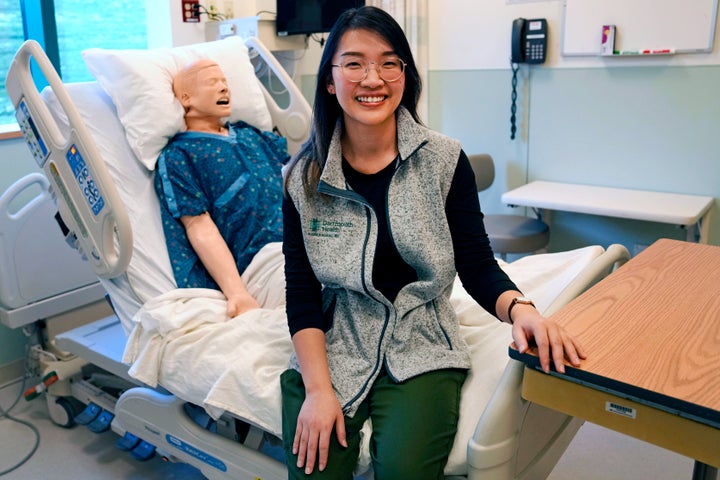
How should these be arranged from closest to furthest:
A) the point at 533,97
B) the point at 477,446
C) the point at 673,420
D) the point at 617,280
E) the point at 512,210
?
the point at 673,420
the point at 477,446
the point at 617,280
the point at 533,97
the point at 512,210

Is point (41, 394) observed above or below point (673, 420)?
below

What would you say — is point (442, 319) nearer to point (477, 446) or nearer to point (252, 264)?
point (477, 446)

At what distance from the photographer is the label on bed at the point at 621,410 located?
104 cm

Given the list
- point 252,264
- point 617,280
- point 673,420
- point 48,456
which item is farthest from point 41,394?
point 673,420

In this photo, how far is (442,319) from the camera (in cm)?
157

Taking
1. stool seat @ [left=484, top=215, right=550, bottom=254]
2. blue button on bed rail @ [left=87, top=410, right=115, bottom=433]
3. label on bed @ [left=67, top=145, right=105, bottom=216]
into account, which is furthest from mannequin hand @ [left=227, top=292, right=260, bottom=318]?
stool seat @ [left=484, top=215, right=550, bottom=254]

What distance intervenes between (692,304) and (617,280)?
0.55 ft

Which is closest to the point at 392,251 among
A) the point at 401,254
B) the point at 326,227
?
the point at 401,254

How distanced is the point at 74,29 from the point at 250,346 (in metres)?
2.56

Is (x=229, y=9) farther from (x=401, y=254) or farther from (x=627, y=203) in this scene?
(x=401, y=254)

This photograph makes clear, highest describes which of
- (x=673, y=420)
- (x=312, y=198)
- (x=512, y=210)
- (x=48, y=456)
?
(x=312, y=198)

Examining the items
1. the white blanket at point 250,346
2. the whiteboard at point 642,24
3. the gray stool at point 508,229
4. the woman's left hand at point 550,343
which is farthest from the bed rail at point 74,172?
the whiteboard at point 642,24

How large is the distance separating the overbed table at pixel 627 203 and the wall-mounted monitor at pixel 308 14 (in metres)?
1.43

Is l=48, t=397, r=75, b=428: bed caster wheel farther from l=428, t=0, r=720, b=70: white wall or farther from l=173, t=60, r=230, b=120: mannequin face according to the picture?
l=428, t=0, r=720, b=70: white wall
